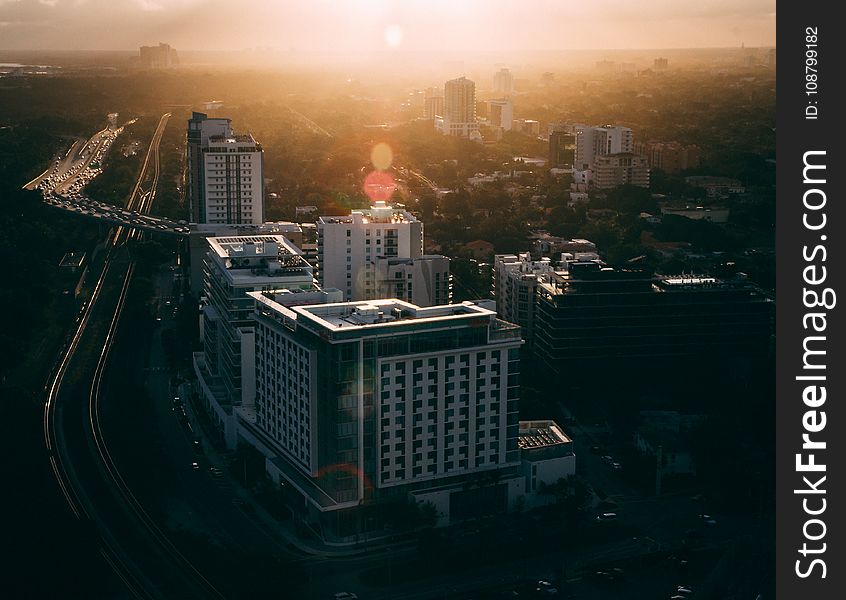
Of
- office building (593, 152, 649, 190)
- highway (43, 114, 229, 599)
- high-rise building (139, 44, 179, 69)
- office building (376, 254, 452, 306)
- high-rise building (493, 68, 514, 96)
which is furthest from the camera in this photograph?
high-rise building (139, 44, 179, 69)

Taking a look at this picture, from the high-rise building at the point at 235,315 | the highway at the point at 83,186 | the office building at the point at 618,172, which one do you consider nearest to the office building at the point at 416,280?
the high-rise building at the point at 235,315

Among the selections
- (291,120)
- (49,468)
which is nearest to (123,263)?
(49,468)

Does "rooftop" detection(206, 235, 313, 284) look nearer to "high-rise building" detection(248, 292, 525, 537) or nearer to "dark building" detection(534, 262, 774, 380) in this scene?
"high-rise building" detection(248, 292, 525, 537)

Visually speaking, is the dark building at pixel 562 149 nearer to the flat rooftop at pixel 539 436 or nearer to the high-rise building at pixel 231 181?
the high-rise building at pixel 231 181

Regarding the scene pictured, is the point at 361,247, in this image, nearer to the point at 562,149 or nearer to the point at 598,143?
the point at 598,143

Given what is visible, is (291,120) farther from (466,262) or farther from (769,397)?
(769,397)

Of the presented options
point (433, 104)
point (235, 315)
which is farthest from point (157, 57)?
point (235, 315)

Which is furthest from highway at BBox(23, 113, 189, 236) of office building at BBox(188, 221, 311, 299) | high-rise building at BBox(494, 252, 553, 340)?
high-rise building at BBox(494, 252, 553, 340)
